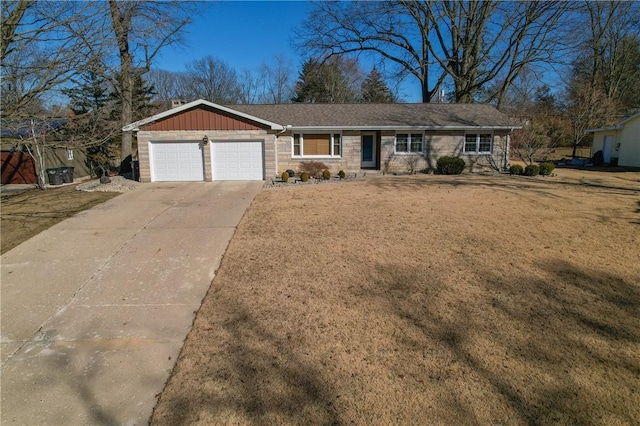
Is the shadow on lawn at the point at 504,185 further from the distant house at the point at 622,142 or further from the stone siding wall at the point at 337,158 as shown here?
the distant house at the point at 622,142

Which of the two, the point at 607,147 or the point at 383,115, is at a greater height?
the point at 383,115

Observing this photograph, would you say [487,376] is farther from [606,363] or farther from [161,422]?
[161,422]

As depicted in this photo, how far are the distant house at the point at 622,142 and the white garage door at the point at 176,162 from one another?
26.0m

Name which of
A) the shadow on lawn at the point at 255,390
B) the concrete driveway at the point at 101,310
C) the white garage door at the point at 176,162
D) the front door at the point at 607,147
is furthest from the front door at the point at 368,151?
the front door at the point at 607,147

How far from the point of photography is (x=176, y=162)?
632 inches

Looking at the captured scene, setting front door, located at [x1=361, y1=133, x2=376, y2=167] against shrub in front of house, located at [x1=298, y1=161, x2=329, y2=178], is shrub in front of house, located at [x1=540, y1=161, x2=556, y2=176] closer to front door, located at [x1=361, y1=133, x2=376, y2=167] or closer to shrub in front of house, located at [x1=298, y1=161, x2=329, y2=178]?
front door, located at [x1=361, y1=133, x2=376, y2=167]

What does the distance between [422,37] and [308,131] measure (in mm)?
17011

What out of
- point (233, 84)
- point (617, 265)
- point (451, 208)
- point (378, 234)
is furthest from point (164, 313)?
point (233, 84)

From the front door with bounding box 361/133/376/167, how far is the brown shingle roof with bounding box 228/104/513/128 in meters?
1.50

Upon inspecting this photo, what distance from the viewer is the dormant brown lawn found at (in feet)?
10.1

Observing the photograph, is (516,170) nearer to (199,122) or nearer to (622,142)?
(622,142)

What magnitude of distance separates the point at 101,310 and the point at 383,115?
17.9 m

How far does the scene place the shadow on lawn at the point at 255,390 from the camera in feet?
9.72

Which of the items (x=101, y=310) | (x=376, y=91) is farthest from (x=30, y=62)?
(x=376, y=91)
